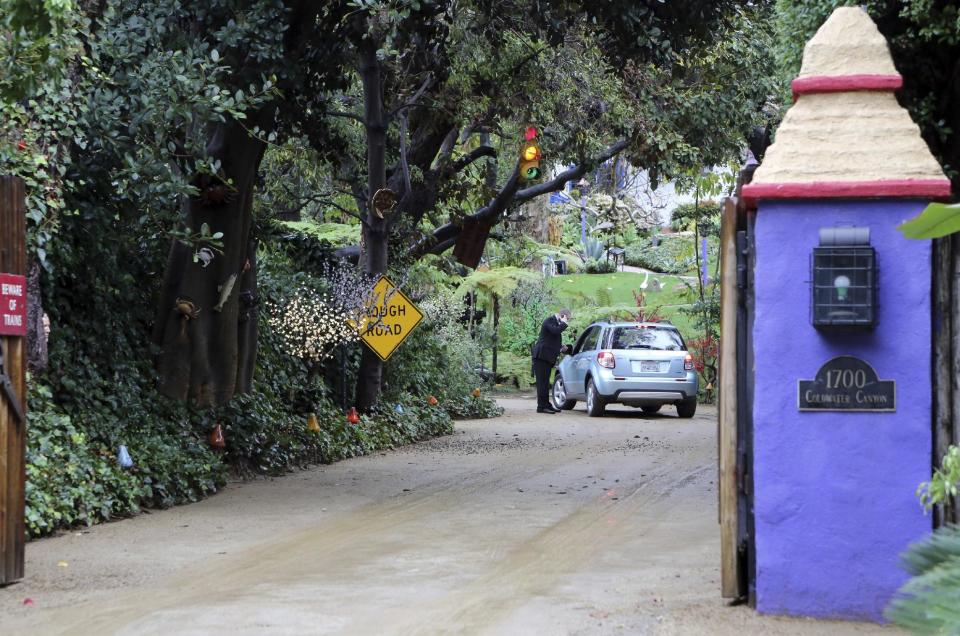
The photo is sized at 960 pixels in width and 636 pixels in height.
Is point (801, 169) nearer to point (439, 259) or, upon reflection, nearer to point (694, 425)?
point (694, 425)

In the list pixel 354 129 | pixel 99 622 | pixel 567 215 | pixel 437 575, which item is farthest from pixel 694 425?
pixel 567 215

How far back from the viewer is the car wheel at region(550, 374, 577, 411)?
27.8 metres

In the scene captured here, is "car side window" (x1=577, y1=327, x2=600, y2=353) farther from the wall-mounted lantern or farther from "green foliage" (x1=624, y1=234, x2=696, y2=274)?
"green foliage" (x1=624, y1=234, x2=696, y2=274)

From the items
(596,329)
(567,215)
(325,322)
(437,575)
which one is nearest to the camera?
(437,575)

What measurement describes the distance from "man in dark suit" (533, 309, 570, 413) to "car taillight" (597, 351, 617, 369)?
49.5 inches

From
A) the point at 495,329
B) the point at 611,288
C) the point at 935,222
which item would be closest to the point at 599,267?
the point at 611,288

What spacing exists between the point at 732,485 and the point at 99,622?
335 cm

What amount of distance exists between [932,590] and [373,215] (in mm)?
16094

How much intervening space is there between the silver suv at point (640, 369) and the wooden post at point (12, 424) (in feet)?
57.3

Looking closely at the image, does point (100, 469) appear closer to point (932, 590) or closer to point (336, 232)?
point (932, 590)

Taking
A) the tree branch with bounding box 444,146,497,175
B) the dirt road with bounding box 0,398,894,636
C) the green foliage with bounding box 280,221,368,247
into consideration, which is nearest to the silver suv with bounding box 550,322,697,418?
the tree branch with bounding box 444,146,497,175

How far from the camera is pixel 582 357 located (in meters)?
26.3

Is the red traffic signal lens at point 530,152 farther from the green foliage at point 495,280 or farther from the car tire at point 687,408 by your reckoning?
the green foliage at point 495,280

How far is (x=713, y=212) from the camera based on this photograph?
1415 inches
